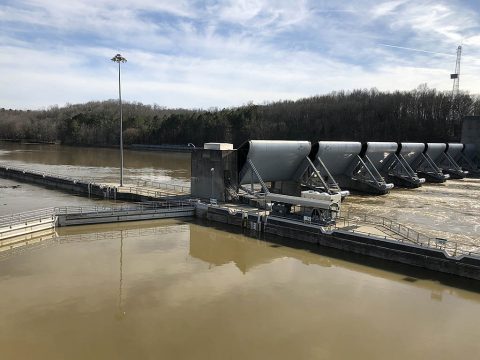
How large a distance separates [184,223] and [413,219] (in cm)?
1851

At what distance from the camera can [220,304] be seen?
58.5 ft

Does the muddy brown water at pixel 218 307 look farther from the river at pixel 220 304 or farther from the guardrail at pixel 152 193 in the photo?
the guardrail at pixel 152 193

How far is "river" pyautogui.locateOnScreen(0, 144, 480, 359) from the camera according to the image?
1448 cm

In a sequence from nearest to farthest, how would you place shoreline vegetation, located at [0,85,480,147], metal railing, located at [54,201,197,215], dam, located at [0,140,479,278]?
dam, located at [0,140,479,278], metal railing, located at [54,201,197,215], shoreline vegetation, located at [0,85,480,147]

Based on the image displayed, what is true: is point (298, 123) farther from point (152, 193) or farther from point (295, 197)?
point (295, 197)

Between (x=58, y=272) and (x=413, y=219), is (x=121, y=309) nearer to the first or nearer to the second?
(x=58, y=272)

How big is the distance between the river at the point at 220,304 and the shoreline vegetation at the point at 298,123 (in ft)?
298

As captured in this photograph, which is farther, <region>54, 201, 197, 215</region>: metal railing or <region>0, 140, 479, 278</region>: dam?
<region>54, 201, 197, 215</region>: metal railing

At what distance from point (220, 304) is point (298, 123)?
119 metres

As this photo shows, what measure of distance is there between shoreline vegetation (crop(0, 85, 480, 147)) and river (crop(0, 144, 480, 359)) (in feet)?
298

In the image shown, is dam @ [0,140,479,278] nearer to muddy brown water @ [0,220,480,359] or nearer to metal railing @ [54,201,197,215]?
metal railing @ [54,201,197,215]

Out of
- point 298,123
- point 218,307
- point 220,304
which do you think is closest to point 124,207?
point 220,304

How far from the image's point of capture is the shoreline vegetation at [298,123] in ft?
359

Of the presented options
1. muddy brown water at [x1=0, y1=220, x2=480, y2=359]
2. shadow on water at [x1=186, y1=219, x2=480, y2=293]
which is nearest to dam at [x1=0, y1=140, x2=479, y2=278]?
shadow on water at [x1=186, y1=219, x2=480, y2=293]
